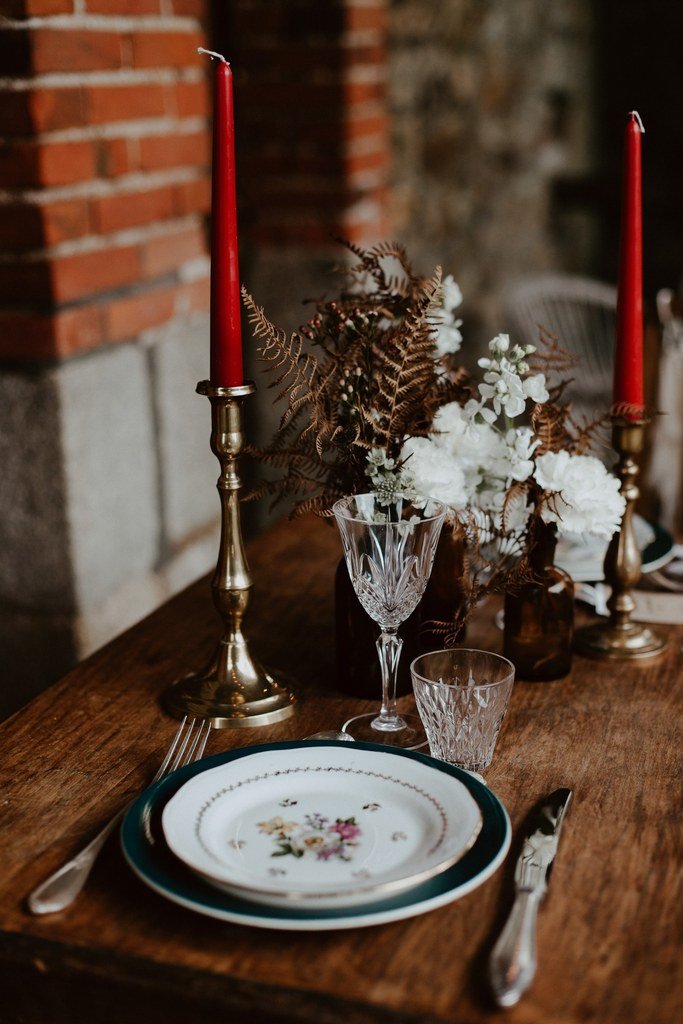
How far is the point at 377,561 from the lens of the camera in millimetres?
941

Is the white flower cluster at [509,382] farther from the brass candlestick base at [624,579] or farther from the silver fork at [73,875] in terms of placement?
the silver fork at [73,875]

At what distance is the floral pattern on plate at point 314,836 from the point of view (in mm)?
766

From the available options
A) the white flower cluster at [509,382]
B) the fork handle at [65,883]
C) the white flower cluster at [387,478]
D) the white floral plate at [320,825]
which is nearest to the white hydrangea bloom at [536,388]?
the white flower cluster at [509,382]

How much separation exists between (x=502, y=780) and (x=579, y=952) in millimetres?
225

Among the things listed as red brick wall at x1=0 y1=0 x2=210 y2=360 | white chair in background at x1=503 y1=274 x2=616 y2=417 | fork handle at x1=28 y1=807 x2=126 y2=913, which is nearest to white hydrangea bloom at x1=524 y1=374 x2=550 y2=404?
fork handle at x1=28 y1=807 x2=126 y2=913

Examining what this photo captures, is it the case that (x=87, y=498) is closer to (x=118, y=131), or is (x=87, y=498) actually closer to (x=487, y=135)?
(x=118, y=131)

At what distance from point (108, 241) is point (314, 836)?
3.50ft

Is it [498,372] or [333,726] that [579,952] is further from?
[498,372]

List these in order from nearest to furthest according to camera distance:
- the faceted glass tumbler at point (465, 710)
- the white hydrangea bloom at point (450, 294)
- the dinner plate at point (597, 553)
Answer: the faceted glass tumbler at point (465, 710)
the white hydrangea bloom at point (450, 294)
the dinner plate at point (597, 553)

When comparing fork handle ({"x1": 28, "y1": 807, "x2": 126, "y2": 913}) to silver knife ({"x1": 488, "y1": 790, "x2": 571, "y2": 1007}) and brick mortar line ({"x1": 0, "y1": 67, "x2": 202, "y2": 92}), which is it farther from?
brick mortar line ({"x1": 0, "y1": 67, "x2": 202, "y2": 92})

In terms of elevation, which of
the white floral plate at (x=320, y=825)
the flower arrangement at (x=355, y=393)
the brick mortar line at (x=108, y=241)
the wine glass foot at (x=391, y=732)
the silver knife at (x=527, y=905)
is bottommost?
the wine glass foot at (x=391, y=732)

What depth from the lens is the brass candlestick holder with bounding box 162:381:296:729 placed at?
38.9 inches

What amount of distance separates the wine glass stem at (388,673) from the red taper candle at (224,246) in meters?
0.26

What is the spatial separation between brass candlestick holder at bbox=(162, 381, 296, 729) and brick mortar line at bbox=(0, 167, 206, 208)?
2.01 feet
